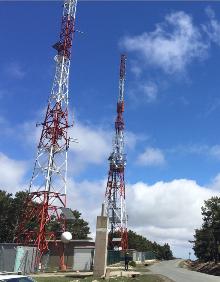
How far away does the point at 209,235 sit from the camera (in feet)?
283

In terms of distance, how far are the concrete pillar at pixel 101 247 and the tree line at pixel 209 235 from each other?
3949 cm

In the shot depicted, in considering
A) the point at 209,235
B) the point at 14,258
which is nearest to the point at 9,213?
the point at 209,235

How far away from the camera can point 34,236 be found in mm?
52312

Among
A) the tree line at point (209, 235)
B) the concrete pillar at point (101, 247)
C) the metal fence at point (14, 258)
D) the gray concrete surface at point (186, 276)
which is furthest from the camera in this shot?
the tree line at point (209, 235)

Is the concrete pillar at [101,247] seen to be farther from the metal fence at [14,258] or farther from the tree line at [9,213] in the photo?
the tree line at [9,213]

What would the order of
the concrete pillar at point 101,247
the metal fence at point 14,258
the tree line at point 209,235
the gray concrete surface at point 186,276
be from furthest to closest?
the tree line at point 209,235 < the gray concrete surface at point 186,276 < the metal fence at point 14,258 < the concrete pillar at point 101,247

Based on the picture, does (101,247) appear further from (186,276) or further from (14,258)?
(186,276)

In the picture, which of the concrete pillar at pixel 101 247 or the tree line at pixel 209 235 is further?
the tree line at pixel 209 235

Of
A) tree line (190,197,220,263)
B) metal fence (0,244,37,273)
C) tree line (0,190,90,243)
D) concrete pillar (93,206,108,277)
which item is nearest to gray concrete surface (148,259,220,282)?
concrete pillar (93,206,108,277)

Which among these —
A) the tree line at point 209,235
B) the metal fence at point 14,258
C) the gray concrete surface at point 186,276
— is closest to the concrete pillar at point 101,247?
the gray concrete surface at point 186,276

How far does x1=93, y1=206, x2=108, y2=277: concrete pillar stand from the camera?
3462 cm

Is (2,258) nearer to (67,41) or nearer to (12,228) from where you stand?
(67,41)

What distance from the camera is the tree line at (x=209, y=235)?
74.8 m

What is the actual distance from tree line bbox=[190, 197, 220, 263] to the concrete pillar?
39.5m
